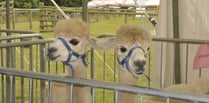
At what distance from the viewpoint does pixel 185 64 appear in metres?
4.38

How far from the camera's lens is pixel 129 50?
7.04 feet

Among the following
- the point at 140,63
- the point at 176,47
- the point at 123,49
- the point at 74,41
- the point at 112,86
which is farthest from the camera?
the point at 176,47

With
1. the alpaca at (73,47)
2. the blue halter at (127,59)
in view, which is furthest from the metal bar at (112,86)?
the blue halter at (127,59)

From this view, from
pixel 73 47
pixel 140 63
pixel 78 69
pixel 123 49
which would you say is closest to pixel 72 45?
pixel 73 47

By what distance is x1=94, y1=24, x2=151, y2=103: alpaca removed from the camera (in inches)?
83.2

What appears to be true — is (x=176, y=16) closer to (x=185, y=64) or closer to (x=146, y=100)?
(x=185, y=64)

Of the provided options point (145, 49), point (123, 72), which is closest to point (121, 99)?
point (123, 72)

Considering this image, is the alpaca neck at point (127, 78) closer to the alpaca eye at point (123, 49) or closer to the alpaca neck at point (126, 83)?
the alpaca neck at point (126, 83)

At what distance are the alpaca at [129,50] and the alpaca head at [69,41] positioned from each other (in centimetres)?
14

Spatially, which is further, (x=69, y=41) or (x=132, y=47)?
(x=69, y=41)

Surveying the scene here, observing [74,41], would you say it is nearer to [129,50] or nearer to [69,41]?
[69,41]

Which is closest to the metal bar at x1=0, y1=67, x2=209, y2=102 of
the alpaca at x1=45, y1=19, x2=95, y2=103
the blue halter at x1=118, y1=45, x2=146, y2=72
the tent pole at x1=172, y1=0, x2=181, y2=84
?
the alpaca at x1=45, y1=19, x2=95, y2=103

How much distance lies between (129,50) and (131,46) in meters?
0.02

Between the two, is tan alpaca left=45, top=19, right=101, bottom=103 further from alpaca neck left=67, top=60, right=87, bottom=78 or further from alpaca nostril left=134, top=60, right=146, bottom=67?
alpaca nostril left=134, top=60, right=146, bottom=67
